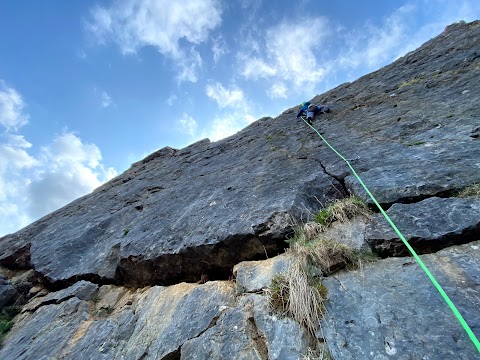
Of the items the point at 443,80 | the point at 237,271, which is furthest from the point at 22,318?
the point at 443,80

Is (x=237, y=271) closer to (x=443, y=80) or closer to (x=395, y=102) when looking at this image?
(x=395, y=102)

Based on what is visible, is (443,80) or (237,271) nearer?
(237,271)

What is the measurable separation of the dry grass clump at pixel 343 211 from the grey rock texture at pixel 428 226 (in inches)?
12.3

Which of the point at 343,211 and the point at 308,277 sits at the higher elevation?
the point at 343,211

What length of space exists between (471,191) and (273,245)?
240 cm

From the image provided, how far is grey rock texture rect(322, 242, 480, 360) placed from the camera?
2.37 metres

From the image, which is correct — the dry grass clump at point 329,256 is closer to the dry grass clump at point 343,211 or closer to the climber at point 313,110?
the dry grass clump at point 343,211

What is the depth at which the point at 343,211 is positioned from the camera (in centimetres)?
400

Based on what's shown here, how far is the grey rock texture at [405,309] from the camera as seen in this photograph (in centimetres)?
237

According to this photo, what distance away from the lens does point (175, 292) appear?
4.40 metres

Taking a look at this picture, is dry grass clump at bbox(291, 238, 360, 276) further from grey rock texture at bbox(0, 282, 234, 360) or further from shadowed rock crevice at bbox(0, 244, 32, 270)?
shadowed rock crevice at bbox(0, 244, 32, 270)

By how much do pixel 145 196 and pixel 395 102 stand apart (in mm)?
6511

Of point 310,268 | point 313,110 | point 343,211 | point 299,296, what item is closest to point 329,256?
point 310,268

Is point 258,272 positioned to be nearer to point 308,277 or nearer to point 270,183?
point 308,277
